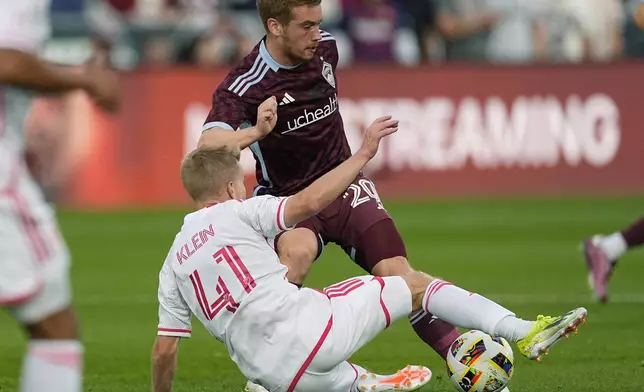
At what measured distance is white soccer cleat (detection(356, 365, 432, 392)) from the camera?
6.79m

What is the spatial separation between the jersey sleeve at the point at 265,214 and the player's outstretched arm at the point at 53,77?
3.96 ft

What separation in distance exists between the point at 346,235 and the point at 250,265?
67.2 inches

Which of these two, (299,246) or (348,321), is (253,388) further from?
(348,321)

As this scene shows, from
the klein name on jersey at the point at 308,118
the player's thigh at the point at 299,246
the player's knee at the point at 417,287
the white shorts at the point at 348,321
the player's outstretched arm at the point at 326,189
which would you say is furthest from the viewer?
the klein name on jersey at the point at 308,118

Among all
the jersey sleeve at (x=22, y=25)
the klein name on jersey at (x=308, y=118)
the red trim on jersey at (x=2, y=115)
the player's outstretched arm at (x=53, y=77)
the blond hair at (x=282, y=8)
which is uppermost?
the jersey sleeve at (x=22, y=25)

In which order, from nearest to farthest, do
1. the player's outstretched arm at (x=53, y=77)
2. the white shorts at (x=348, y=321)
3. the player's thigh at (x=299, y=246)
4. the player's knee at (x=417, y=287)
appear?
the player's outstretched arm at (x=53, y=77) < the white shorts at (x=348, y=321) < the player's knee at (x=417, y=287) < the player's thigh at (x=299, y=246)

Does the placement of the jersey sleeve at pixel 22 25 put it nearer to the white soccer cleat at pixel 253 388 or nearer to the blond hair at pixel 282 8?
the blond hair at pixel 282 8

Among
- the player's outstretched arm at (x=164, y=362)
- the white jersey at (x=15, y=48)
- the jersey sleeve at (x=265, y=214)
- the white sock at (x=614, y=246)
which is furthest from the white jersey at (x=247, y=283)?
the white sock at (x=614, y=246)

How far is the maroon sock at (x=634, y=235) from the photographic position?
34.2 ft

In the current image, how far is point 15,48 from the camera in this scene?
4633 millimetres

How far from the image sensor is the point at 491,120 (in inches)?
736

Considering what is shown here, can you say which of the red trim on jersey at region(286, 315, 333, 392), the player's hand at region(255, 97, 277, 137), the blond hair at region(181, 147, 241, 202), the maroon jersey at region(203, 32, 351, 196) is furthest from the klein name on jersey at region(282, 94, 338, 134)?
the red trim on jersey at region(286, 315, 333, 392)

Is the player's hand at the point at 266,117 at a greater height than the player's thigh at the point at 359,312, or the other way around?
the player's hand at the point at 266,117

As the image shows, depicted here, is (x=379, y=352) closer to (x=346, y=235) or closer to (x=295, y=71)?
(x=346, y=235)
